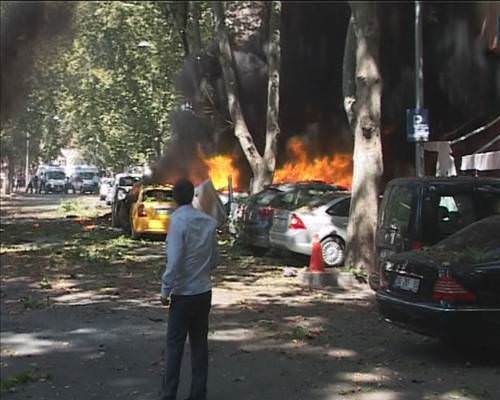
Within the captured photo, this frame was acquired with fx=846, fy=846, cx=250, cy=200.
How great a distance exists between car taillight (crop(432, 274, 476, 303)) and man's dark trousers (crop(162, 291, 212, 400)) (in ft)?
7.36

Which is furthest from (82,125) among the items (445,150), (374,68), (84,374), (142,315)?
(84,374)

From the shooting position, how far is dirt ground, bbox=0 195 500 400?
22.9 feet

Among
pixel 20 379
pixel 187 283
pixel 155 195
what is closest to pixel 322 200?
pixel 155 195

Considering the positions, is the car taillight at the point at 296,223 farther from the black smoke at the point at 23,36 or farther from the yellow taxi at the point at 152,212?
the yellow taxi at the point at 152,212

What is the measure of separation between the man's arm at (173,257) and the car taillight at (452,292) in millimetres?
2530

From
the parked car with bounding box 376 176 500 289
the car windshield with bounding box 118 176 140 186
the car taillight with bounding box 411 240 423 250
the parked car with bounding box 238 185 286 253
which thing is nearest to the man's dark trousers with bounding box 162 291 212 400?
the parked car with bounding box 376 176 500 289

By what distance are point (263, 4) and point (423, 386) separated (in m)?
22.2

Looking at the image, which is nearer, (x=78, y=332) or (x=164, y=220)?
(x=78, y=332)

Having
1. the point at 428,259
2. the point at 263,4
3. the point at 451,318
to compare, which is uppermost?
the point at 263,4

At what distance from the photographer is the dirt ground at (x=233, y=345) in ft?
22.9

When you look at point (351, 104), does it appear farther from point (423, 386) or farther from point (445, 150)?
point (423, 386)

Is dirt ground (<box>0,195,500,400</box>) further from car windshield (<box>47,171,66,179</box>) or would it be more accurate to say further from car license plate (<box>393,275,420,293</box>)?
car windshield (<box>47,171,66,179</box>)

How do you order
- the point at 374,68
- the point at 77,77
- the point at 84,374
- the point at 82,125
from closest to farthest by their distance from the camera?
the point at 84,374, the point at 374,68, the point at 77,77, the point at 82,125

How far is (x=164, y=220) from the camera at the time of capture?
21719 mm
